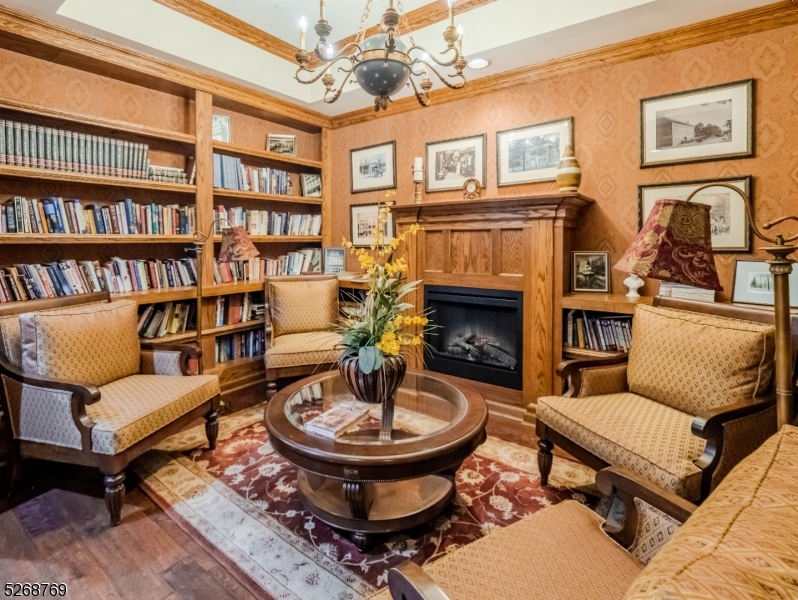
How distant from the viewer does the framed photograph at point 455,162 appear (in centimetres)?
359

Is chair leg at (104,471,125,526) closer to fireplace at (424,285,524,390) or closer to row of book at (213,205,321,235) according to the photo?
row of book at (213,205,321,235)

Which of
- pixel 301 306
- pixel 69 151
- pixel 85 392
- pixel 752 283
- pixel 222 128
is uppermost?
pixel 222 128

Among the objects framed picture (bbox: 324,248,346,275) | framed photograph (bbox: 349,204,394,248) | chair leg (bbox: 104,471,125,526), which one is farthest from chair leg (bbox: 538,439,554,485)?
framed picture (bbox: 324,248,346,275)

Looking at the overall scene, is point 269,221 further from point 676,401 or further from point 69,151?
point 676,401

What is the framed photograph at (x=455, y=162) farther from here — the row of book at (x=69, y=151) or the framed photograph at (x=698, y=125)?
the row of book at (x=69, y=151)

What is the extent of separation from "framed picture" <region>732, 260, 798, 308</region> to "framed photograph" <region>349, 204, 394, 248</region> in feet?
8.71

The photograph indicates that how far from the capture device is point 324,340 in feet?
11.2

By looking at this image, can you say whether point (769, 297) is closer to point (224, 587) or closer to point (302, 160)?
point (224, 587)

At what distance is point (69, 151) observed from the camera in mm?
2830

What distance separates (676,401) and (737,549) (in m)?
1.71

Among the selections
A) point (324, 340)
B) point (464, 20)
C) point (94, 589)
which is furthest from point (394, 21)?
point (94, 589)

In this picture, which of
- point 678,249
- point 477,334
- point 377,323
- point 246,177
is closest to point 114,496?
point 377,323

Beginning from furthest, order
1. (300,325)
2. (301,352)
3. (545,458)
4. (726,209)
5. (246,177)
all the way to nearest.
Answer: (246,177), (300,325), (301,352), (726,209), (545,458)

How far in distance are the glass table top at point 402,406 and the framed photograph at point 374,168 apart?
226 cm
